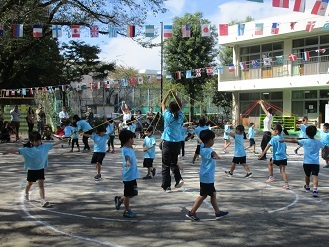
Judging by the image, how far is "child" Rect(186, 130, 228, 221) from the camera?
19.7 ft

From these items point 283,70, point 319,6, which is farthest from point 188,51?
point 319,6

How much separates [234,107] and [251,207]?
25.6 metres

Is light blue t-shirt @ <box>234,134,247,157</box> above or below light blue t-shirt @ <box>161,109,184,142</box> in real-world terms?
below

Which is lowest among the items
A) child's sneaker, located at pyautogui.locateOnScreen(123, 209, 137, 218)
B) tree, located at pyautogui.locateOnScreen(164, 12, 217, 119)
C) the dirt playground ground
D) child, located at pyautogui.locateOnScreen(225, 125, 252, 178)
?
the dirt playground ground

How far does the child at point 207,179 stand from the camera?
6.02 meters

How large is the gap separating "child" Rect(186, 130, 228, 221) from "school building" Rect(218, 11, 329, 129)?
19.0 meters

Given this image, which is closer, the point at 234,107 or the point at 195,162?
the point at 195,162

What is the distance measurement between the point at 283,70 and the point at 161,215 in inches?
914

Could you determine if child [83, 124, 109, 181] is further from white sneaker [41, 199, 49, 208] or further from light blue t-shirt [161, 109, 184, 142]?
white sneaker [41, 199, 49, 208]

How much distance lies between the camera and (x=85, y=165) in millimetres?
12008

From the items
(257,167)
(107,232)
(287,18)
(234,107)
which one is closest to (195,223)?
(107,232)

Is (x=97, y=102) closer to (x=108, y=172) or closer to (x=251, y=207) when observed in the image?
(x=108, y=172)

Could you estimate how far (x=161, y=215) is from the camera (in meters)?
6.33

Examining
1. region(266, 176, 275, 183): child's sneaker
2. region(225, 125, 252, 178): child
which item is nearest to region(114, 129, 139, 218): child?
region(225, 125, 252, 178): child
